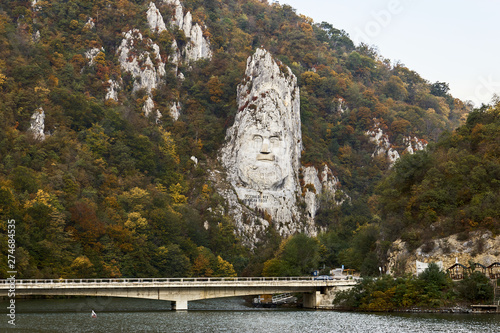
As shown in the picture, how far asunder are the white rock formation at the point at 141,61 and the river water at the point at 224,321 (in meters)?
70.4

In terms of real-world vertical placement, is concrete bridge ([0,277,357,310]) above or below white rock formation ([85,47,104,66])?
below

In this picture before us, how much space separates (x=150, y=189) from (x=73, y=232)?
24.5m

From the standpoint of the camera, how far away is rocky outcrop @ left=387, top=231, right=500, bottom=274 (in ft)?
240

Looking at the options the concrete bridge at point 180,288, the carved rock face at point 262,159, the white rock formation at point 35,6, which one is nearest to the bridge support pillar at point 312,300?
the concrete bridge at point 180,288

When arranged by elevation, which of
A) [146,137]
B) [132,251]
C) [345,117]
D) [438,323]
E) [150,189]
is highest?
[345,117]

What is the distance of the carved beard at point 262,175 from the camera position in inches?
5305

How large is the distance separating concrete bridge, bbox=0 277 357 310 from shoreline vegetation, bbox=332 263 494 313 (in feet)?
23.9

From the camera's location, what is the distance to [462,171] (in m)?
82.5

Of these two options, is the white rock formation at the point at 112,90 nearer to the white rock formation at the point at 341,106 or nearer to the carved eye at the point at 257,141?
the carved eye at the point at 257,141

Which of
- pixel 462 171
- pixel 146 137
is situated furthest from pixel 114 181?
pixel 462 171

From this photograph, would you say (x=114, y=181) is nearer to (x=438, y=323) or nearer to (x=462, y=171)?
(x=462, y=171)

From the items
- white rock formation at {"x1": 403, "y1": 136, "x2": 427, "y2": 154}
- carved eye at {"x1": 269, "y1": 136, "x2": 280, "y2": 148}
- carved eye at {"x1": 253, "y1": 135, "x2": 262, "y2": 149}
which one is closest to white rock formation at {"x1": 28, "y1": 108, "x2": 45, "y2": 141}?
carved eye at {"x1": 253, "y1": 135, "x2": 262, "y2": 149}

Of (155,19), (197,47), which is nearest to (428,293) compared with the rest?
(155,19)

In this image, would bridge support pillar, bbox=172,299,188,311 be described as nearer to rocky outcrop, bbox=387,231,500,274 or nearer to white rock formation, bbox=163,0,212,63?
rocky outcrop, bbox=387,231,500,274
